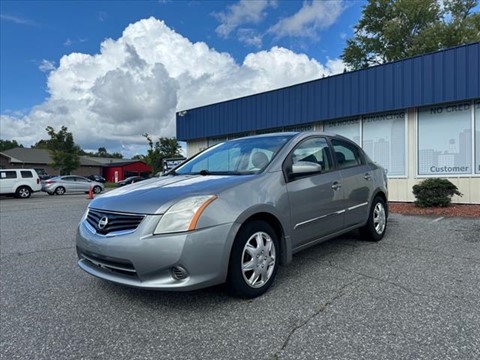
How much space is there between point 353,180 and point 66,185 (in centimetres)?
2502

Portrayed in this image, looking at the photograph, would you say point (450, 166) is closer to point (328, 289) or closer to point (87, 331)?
point (328, 289)

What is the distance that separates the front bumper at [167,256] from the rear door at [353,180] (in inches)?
86.4

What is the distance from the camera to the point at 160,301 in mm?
3279

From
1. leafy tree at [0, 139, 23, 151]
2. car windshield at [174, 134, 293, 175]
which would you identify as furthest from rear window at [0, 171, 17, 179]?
leafy tree at [0, 139, 23, 151]

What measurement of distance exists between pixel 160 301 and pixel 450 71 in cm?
997

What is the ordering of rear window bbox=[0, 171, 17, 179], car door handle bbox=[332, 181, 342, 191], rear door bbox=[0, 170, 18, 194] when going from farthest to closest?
1. rear window bbox=[0, 171, 17, 179]
2. rear door bbox=[0, 170, 18, 194]
3. car door handle bbox=[332, 181, 342, 191]

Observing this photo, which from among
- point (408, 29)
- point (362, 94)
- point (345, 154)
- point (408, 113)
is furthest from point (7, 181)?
point (408, 29)

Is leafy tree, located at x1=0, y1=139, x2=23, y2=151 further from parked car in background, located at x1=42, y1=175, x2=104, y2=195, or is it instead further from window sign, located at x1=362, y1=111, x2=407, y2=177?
window sign, located at x1=362, y1=111, x2=407, y2=177

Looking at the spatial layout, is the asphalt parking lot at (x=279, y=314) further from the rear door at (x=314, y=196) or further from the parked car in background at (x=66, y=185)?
the parked car in background at (x=66, y=185)

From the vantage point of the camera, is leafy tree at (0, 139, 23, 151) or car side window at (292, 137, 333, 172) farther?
leafy tree at (0, 139, 23, 151)

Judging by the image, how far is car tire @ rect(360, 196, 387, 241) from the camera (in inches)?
208

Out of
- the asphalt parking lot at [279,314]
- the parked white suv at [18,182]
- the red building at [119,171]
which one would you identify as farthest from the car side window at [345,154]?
the red building at [119,171]

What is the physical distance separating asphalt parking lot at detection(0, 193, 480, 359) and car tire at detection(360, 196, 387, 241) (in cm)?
65

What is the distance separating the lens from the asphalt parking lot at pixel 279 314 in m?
2.45
